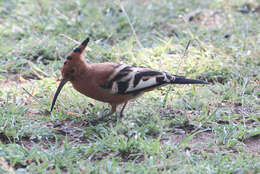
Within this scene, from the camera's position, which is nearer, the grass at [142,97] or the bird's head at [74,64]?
the grass at [142,97]

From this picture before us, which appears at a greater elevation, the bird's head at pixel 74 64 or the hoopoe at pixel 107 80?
the bird's head at pixel 74 64

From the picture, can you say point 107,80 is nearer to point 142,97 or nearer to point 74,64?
point 74,64

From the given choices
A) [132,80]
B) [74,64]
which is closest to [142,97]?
[132,80]

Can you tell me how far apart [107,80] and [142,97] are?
76cm

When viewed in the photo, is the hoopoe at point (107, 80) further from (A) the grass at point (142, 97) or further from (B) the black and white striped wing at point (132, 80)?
(A) the grass at point (142, 97)

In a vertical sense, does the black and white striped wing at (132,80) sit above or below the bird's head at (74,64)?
below

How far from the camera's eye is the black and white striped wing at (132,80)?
13.9 ft

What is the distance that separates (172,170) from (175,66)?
243 cm

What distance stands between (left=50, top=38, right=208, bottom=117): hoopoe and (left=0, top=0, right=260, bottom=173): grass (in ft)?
0.82

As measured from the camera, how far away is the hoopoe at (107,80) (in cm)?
421

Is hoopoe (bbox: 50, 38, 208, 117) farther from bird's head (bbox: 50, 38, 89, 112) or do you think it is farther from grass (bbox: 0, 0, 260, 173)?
grass (bbox: 0, 0, 260, 173)

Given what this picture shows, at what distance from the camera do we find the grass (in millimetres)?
3596

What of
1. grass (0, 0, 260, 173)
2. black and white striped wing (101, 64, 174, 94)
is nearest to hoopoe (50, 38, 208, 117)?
black and white striped wing (101, 64, 174, 94)

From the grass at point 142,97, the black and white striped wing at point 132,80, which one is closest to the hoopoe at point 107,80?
the black and white striped wing at point 132,80
